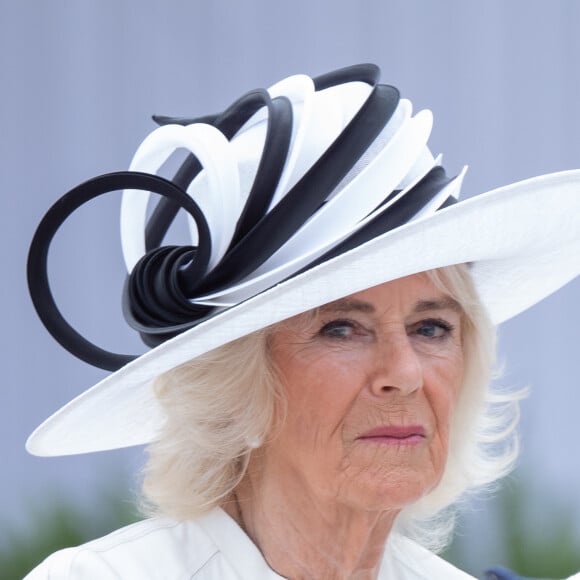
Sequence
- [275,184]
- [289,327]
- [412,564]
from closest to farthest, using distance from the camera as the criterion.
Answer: [275,184]
[289,327]
[412,564]

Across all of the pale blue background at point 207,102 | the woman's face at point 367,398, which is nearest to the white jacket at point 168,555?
the woman's face at point 367,398

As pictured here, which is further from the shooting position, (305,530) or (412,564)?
(412,564)

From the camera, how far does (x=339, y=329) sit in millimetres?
2387

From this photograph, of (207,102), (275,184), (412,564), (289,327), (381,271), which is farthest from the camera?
(207,102)

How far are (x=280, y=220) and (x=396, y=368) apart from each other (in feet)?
1.09

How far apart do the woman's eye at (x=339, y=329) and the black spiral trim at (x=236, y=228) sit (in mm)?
198

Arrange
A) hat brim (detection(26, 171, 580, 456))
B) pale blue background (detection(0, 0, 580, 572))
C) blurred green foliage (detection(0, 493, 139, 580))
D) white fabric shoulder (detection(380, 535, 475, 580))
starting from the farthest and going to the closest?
1. pale blue background (detection(0, 0, 580, 572))
2. blurred green foliage (detection(0, 493, 139, 580))
3. white fabric shoulder (detection(380, 535, 475, 580))
4. hat brim (detection(26, 171, 580, 456))

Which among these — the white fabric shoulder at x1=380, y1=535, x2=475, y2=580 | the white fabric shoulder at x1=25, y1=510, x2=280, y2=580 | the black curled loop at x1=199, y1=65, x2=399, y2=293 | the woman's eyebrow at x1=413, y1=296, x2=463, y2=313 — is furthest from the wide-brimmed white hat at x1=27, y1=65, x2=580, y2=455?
the white fabric shoulder at x1=380, y1=535, x2=475, y2=580

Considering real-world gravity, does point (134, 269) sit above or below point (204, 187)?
below

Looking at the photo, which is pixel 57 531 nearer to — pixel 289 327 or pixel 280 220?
pixel 289 327

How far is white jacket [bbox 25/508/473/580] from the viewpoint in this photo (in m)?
2.30

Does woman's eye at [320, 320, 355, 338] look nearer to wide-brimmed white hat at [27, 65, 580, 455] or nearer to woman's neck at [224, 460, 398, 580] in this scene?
wide-brimmed white hat at [27, 65, 580, 455]

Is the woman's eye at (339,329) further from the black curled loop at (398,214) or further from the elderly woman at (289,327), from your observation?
the black curled loop at (398,214)

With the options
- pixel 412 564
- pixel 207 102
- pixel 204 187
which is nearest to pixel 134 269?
pixel 204 187
